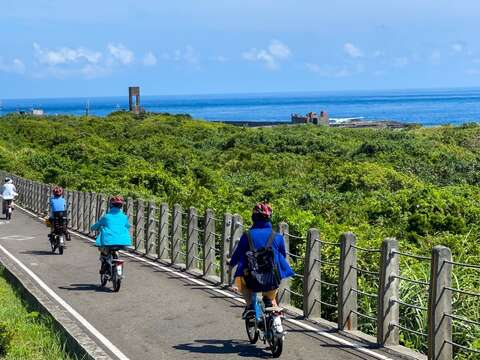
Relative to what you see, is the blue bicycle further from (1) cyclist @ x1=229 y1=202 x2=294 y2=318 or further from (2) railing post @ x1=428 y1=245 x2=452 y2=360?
(2) railing post @ x1=428 y1=245 x2=452 y2=360

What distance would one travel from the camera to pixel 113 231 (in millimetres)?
15031

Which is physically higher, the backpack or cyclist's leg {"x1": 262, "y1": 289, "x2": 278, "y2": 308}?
the backpack

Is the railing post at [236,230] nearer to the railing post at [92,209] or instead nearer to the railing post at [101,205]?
the railing post at [101,205]

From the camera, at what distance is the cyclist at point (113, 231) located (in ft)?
49.1

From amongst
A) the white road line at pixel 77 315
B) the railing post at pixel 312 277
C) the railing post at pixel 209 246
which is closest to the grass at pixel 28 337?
the white road line at pixel 77 315

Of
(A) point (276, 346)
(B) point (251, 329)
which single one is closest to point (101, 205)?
(B) point (251, 329)

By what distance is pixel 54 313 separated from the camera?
1172 centimetres

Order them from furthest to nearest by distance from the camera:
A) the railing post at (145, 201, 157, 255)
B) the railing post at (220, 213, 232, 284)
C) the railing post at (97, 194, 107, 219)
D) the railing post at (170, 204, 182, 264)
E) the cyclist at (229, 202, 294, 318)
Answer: the railing post at (97, 194, 107, 219)
the railing post at (145, 201, 157, 255)
the railing post at (170, 204, 182, 264)
the railing post at (220, 213, 232, 284)
the cyclist at (229, 202, 294, 318)

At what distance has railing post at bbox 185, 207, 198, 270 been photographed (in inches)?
680

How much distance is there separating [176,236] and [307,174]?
3425cm

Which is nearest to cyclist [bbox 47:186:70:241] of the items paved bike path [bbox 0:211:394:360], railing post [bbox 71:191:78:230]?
paved bike path [bbox 0:211:394:360]

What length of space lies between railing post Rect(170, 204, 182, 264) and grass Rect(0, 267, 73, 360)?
5.48 m

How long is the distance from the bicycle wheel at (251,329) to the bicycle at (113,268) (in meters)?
4.94

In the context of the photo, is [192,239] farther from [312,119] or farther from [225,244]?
[312,119]
